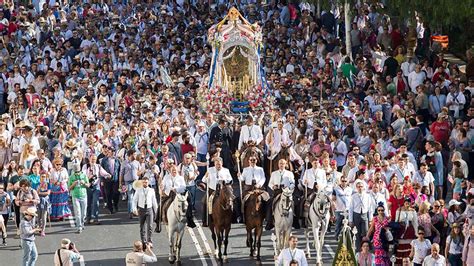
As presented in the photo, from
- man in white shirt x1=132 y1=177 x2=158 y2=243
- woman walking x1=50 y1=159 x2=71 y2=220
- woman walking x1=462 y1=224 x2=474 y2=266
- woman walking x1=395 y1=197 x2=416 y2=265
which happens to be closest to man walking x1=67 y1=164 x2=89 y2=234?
woman walking x1=50 y1=159 x2=71 y2=220

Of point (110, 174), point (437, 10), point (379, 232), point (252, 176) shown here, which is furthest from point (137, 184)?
point (437, 10)

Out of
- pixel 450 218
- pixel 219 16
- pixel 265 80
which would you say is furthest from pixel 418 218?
pixel 219 16

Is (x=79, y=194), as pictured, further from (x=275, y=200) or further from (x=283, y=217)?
(x=283, y=217)

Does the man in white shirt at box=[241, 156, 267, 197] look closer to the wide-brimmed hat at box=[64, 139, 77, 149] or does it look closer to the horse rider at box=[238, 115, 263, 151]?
the horse rider at box=[238, 115, 263, 151]

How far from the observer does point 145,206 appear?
32.9 meters

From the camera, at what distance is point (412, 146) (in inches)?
1501

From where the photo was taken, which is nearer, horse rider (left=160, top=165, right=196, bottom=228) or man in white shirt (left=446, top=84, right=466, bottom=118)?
horse rider (left=160, top=165, right=196, bottom=228)

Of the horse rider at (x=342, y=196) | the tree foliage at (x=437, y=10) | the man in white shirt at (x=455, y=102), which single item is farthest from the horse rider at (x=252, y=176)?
the tree foliage at (x=437, y=10)

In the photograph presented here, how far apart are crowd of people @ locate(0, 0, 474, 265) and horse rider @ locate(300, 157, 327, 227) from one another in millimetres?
40

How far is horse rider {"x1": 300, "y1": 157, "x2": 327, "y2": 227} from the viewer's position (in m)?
32.8

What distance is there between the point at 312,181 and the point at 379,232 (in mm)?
2553

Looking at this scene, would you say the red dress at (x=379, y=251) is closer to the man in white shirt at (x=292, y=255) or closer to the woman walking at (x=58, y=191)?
the man in white shirt at (x=292, y=255)

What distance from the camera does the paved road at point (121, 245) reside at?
107 ft

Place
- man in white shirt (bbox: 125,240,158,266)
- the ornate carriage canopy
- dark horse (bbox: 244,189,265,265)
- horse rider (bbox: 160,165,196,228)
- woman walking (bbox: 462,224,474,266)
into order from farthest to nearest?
the ornate carriage canopy < horse rider (bbox: 160,165,196,228) < dark horse (bbox: 244,189,265,265) < woman walking (bbox: 462,224,474,266) < man in white shirt (bbox: 125,240,158,266)
